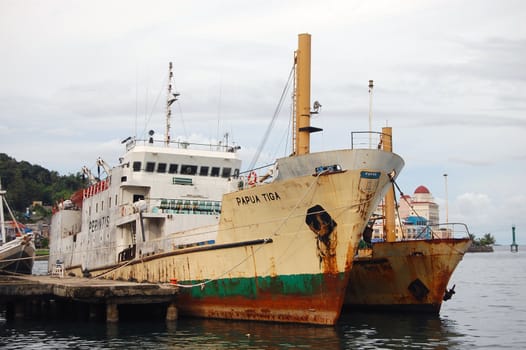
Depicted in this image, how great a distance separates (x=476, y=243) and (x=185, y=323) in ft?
535

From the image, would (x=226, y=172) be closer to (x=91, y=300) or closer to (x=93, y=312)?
(x=93, y=312)

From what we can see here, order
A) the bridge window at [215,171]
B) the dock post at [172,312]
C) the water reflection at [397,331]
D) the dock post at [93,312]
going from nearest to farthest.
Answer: the water reflection at [397,331] → the dock post at [172,312] → the dock post at [93,312] → the bridge window at [215,171]

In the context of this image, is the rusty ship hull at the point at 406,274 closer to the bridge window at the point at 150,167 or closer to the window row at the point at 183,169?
the window row at the point at 183,169

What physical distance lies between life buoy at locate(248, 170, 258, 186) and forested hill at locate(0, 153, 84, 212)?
107459 millimetres

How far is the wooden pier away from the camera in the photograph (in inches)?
822

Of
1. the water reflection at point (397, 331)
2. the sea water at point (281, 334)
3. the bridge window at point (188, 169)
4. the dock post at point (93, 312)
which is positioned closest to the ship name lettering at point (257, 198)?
the sea water at point (281, 334)

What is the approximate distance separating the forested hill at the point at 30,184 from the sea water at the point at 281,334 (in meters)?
106

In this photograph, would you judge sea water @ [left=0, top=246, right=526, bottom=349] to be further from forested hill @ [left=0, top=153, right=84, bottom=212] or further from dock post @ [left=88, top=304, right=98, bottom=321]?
forested hill @ [left=0, top=153, right=84, bottom=212]

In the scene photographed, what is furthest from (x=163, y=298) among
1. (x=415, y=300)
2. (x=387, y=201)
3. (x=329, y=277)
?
(x=387, y=201)

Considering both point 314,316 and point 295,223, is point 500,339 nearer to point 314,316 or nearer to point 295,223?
point 314,316

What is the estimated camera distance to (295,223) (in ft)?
65.8

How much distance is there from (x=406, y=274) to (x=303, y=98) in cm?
755

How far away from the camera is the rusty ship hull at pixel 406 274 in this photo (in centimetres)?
2408

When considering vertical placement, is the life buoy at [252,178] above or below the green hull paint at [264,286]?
above
